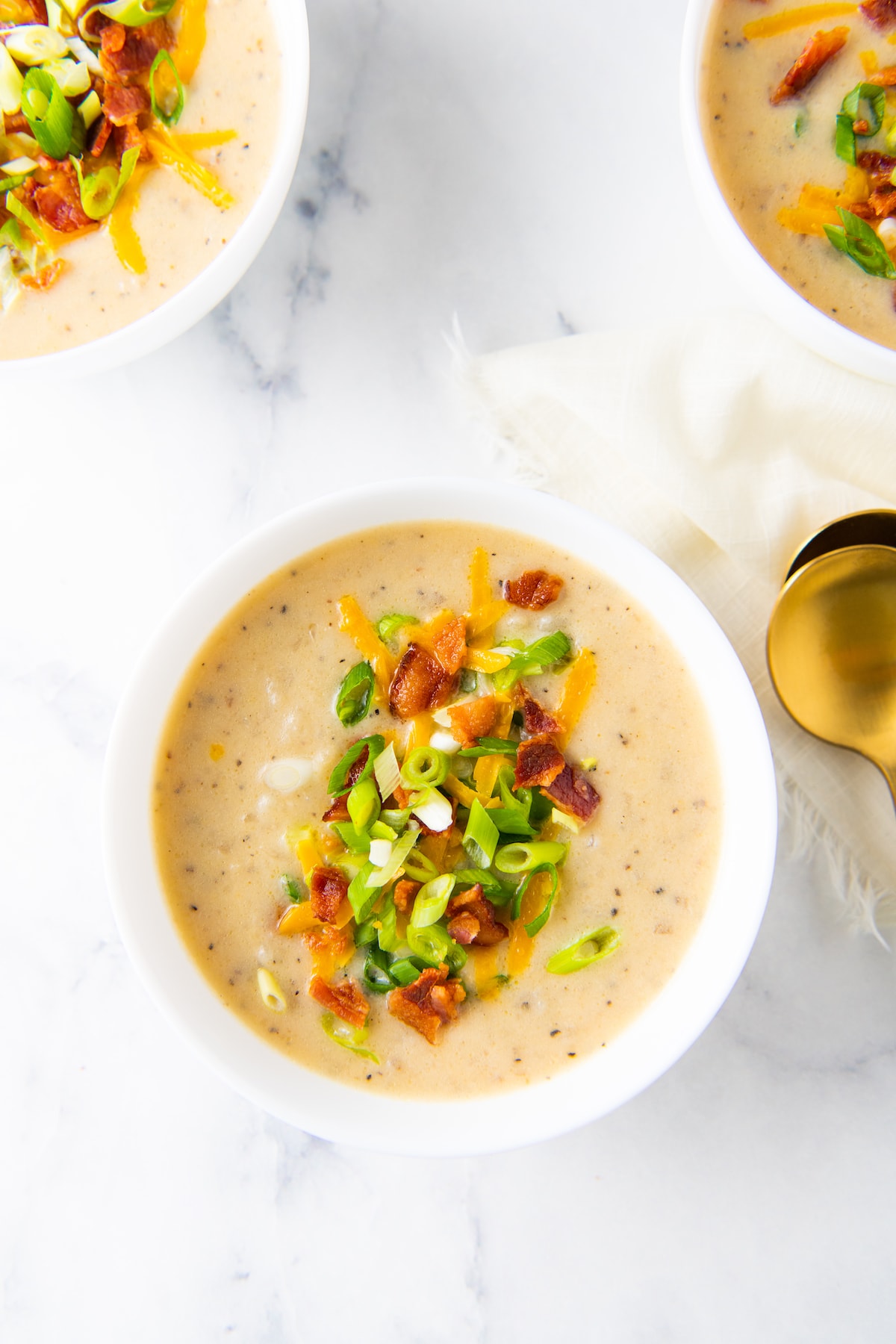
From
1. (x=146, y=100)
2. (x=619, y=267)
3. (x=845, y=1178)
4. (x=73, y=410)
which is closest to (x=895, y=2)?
(x=619, y=267)

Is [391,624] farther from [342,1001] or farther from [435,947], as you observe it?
[342,1001]

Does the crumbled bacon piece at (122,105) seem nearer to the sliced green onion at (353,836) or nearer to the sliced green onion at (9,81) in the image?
the sliced green onion at (9,81)

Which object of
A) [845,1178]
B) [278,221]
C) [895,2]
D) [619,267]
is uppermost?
[895,2]

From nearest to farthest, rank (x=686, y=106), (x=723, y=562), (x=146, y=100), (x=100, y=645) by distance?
(x=686, y=106) < (x=146, y=100) < (x=723, y=562) < (x=100, y=645)

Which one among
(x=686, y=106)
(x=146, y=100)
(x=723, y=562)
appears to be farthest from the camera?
(x=723, y=562)

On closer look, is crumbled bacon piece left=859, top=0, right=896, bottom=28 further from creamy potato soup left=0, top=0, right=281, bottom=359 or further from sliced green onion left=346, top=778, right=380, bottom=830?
sliced green onion left=346, top=778, right=380, bottom=830

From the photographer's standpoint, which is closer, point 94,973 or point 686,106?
point 686,106

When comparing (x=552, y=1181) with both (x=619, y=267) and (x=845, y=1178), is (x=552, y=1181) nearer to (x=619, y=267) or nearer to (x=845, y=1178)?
(x=845, y=1178)
